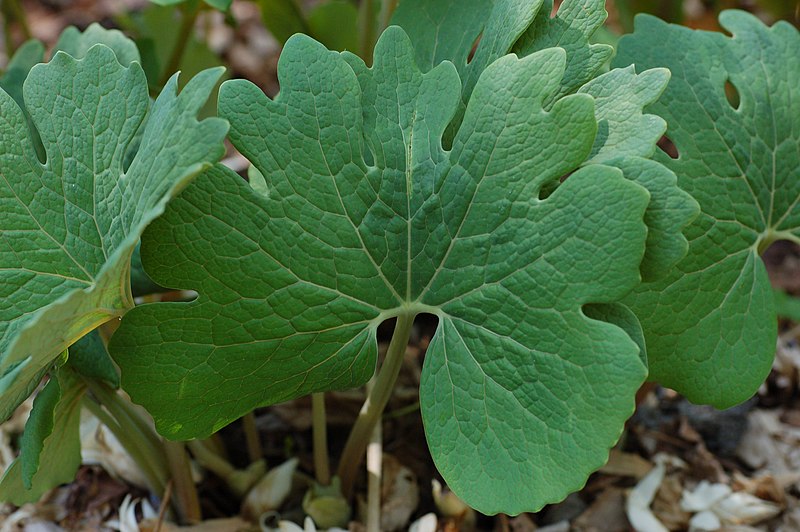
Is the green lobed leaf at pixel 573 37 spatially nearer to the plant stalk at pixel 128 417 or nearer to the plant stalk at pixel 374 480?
the plant stalk at pixel 374 480

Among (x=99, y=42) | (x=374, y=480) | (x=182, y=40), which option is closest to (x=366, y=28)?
(x=182, y=40)

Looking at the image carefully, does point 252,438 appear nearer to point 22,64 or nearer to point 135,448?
point 135,448

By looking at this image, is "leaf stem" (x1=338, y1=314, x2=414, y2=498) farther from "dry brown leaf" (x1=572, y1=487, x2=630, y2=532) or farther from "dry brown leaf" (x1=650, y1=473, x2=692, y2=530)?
"dry brown leaf" (x1=650, y1=473, x2=692, y2=530)

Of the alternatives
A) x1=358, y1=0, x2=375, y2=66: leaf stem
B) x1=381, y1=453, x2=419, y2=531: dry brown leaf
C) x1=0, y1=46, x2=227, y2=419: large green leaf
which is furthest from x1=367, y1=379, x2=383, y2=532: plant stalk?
x1=358, y1=0, x2=375, y2=66: leaf stem

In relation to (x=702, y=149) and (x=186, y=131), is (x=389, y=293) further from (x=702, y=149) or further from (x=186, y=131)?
(x=702, y=149)

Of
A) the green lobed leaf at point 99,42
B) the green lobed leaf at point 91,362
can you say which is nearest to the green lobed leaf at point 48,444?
the green lobed leaf at point 91,362

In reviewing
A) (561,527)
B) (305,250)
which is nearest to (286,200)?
(305,250)
